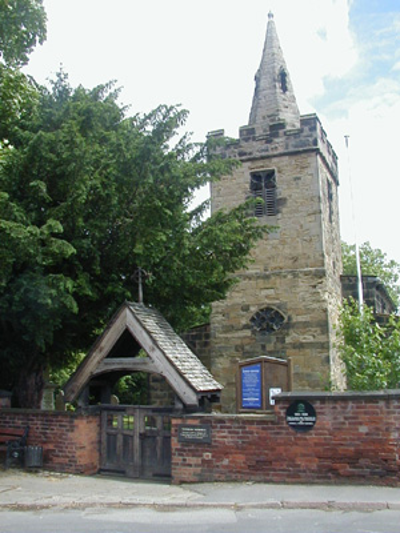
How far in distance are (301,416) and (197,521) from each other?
2.48 meters

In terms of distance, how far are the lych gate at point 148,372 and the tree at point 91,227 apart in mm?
973

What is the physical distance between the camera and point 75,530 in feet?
20.7

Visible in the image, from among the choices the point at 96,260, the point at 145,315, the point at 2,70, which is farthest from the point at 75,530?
the point at 2,70

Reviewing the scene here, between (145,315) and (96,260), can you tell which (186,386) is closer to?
(145,315)

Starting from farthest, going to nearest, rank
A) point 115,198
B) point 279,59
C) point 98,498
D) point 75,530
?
point 279,59, point 115,198, point 98,498, point 75,530

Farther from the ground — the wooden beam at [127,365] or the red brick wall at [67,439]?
the wooden beam at [127,365]

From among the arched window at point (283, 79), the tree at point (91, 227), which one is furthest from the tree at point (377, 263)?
the tree at point (91, 227)

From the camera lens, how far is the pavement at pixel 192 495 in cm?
720

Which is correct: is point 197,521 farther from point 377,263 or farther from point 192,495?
point 377,263

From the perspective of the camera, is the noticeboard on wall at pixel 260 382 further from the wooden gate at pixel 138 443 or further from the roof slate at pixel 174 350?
the wooden gate at pixel 138 443

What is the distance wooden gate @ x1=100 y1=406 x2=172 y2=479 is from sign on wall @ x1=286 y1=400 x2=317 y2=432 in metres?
2.14

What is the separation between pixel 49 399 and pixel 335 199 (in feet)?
47.2

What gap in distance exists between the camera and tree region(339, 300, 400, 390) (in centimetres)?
1095

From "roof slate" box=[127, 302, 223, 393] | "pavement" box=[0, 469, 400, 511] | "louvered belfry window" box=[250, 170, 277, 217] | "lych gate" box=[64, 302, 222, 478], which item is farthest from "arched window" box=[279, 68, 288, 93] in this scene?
"pavement" box=[0, 469, 400, 511]
